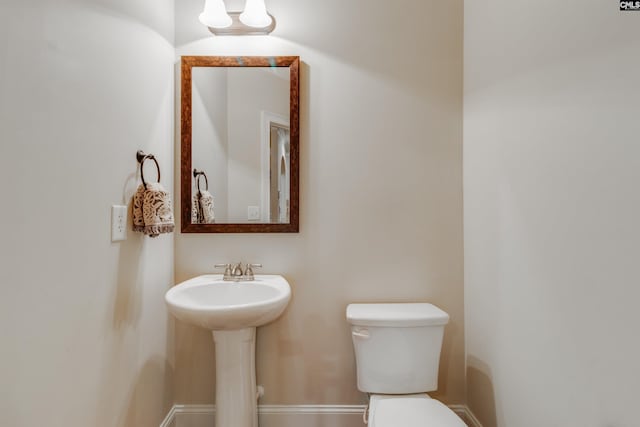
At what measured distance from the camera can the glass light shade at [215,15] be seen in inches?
70.3

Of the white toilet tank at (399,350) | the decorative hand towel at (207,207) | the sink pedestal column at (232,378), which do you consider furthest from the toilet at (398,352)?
the decorative hand towel at (207,207)

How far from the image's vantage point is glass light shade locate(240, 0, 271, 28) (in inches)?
70.2

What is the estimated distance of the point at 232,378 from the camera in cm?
164

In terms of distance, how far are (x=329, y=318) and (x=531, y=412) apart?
925 mm

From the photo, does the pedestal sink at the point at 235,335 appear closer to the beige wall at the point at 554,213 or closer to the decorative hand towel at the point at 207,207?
the decorative hand towel at the point at 207,207

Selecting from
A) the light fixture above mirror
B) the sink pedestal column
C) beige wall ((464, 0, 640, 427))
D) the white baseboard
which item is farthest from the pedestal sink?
the light fixture above mirror

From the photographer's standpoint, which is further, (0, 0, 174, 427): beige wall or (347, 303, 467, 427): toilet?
(347, 303, 467, 427): toilet

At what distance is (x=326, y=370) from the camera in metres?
1.89

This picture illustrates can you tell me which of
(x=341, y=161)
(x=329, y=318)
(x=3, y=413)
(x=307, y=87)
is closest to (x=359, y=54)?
(x=307, y=87)

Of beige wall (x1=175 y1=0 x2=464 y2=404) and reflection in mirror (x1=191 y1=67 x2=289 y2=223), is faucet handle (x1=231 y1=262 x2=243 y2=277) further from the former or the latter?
reflection in mirror (x1=191 y1=67 x2=289 y2=223)

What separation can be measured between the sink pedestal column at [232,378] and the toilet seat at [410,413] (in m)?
0.58

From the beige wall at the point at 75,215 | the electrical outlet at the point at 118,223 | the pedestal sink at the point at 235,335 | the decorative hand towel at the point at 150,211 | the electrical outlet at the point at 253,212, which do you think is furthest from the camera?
the electrical outlet at the point at 253,212

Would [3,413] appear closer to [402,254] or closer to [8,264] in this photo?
[8,264]

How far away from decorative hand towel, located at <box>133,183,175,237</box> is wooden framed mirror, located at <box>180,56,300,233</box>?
1.35 feet
